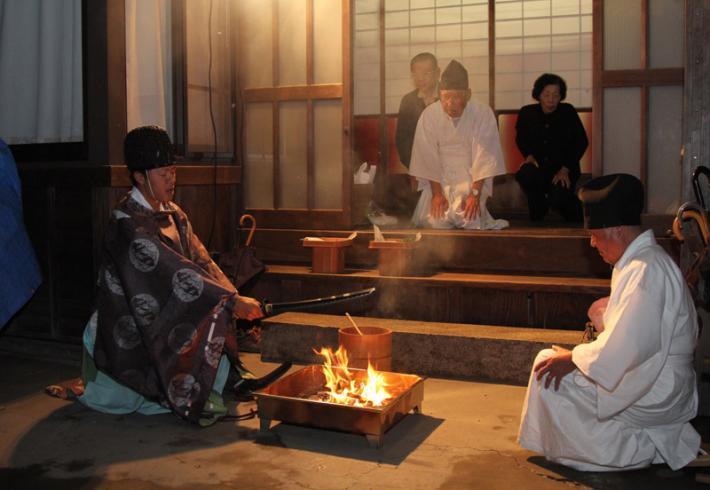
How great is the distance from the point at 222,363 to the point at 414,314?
1.89 metres

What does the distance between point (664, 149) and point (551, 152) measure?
6.49ft

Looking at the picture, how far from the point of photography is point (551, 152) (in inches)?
342

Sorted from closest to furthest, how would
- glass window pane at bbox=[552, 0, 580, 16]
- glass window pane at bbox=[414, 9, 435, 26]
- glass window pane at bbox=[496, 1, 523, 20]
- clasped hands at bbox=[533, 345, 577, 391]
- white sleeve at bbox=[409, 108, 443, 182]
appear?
clasped hands at bbox=[533, 345, 577, 391] < white sleeve at bbox=[409, 108, 443, 182] < glass window pane at bbox=[552, 0, 580, 16] < glass window pane at bbox=[496, 1, 523, 20] < glass window pane at bbox=[414, 9, 435, 26]

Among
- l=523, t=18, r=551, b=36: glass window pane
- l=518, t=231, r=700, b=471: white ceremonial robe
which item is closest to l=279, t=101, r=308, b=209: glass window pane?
l=518, t=231, r=700, b=471: white ceremonial robe

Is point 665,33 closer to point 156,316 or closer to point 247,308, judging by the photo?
point 247,308

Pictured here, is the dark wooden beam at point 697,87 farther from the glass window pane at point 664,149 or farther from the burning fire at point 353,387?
the burning fire at point 353,387

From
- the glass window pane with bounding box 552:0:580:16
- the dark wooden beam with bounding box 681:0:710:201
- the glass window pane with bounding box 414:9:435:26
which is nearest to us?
the dark wooden beam with bounding box 681:0:710:201

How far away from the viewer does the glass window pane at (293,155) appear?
7645 millimetres

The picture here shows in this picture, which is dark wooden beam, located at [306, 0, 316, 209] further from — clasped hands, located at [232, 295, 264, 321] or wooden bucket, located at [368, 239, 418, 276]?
clasped hands, located at [232, 295, 264, 321]

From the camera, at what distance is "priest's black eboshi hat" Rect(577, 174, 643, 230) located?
3.47 metres

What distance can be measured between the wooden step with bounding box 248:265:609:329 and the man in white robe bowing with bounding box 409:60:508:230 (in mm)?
1359

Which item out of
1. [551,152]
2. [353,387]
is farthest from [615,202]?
[551,152]

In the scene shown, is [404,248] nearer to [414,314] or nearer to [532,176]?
[414,314]

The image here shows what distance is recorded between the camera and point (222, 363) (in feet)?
16.7
